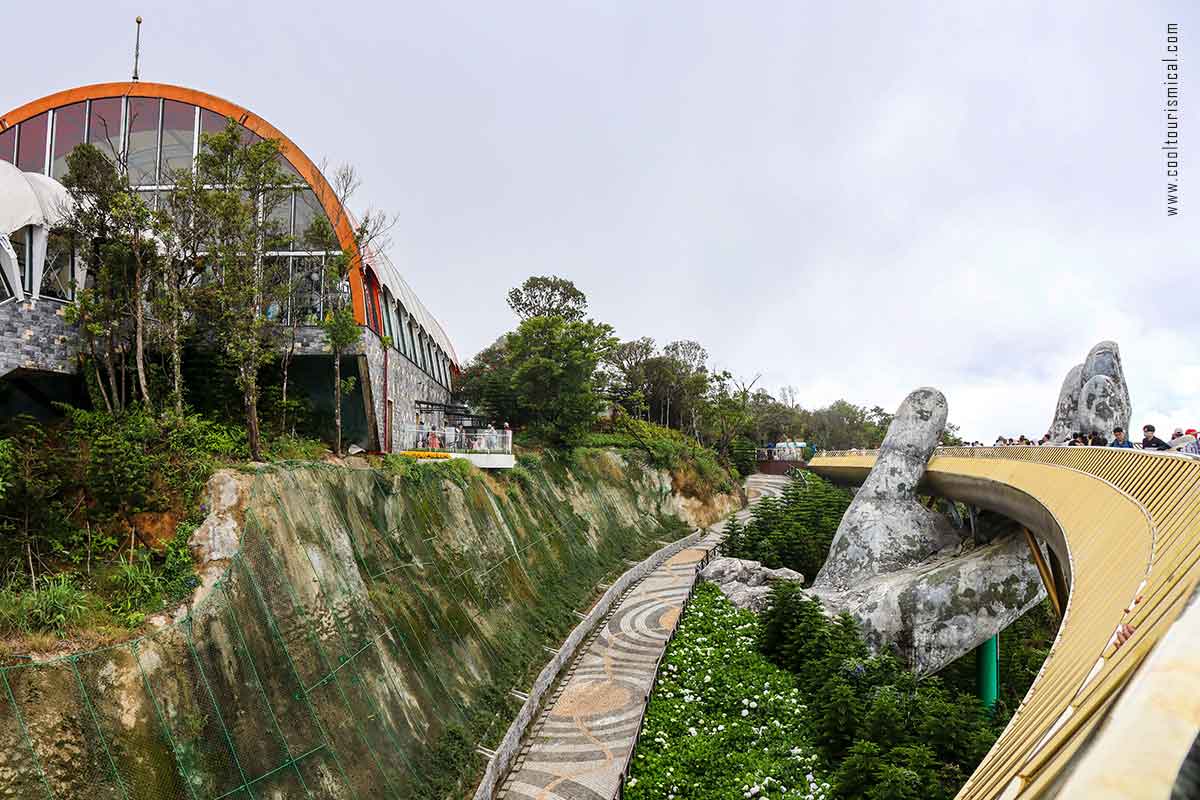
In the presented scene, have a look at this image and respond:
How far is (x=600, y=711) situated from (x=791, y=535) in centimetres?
1543

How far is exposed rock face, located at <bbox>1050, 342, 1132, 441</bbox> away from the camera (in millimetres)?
18422

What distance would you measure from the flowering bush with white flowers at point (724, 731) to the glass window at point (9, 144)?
79.4ft

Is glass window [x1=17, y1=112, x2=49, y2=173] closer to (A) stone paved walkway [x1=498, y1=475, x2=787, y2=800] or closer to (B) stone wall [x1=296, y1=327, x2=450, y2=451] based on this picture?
(B) stone wall [x1=296, y1=327, x2=450, y2=451]

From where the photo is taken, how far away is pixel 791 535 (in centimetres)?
2823

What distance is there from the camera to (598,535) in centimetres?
2817

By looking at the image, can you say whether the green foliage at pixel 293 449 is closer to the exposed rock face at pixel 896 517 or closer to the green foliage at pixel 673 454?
the exposed rock face at pixel 896 517

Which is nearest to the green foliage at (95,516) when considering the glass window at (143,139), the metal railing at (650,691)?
the metal railing at (650,691)

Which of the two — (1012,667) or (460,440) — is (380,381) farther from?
(1012,667)

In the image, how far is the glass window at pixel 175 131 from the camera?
19.9m

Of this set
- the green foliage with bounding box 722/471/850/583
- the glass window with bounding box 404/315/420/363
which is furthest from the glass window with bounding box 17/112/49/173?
the green foliage with bounding box 722/471/850/583

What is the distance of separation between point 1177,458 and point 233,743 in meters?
11.7

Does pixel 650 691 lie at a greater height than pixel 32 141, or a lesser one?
lesser

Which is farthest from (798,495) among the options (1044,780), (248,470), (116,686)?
(1044,780)

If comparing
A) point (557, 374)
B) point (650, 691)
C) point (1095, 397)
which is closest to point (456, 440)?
point (557, 374)
